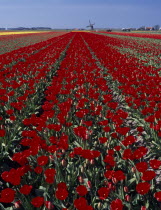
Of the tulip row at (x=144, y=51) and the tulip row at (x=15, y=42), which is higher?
the tulip row at (x=15, y=42)

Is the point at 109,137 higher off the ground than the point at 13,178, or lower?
lower

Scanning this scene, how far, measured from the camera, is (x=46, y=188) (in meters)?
2.97

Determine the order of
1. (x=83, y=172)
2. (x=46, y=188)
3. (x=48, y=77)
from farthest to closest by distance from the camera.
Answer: (x=48, y=77)
(x=83, y=172)
(x=46, y=188)

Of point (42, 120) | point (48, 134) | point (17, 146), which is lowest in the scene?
point (17, 146)

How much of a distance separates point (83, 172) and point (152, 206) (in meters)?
0.96

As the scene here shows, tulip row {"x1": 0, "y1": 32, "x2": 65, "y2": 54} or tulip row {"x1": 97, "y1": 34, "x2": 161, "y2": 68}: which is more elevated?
tulip row {"x1": 0, "y1": 32, "x2": 65, "y2": 54}

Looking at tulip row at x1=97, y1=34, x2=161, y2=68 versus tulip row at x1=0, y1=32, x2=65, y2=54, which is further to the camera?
tulip row at x1=0, y1=32, x2=65, y2=54

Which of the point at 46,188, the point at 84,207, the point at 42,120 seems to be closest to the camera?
the point at 84,207

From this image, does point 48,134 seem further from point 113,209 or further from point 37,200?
point 113,209

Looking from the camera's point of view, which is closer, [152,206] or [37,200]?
[37,200]

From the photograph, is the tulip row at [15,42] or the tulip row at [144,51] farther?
the tulip row at [15,42]

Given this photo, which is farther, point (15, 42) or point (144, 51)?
point (15, 42)

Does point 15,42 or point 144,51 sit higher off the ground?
point 15,42

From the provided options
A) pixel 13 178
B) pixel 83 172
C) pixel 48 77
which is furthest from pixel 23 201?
pixel 48 77
